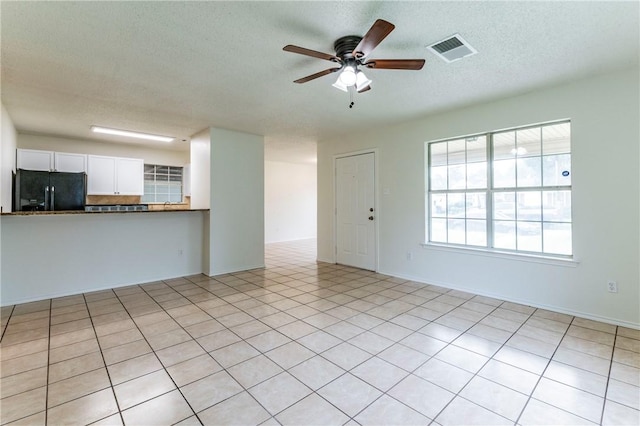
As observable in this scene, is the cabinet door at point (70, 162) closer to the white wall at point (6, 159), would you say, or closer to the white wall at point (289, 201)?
the white wall at point (6, 159)

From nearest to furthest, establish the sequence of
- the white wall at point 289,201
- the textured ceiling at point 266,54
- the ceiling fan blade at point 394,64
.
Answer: the textured ceiling at point 266,54
the ceiling fan blade at point 394,64
the white wall at point 289,201

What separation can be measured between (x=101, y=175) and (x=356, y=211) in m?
5.06

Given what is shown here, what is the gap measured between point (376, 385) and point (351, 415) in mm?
339

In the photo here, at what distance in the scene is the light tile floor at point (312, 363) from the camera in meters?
1.68

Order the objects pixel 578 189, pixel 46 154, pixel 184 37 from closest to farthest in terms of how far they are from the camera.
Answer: pixel 184 37
pixel 578 189
pixel 46 154

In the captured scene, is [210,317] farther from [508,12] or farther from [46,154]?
[46,154]

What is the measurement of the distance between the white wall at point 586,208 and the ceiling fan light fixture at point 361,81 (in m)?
2.05

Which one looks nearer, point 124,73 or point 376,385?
point 376,385

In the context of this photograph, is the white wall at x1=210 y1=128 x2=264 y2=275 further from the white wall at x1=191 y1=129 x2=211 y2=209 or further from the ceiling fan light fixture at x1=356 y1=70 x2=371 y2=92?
the ceiling fan light fixture at x1=356 y1=70 x2=371 y2=92

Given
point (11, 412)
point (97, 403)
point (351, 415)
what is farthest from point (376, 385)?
point (11, 412)

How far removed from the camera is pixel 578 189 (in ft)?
10.0

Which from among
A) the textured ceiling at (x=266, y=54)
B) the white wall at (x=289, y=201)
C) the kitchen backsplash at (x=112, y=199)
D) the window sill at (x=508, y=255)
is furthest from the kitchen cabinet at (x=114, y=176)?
the window sill at (x=508, y=255)

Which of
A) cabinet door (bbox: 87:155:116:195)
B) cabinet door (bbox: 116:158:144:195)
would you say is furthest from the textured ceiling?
cabinet door (bbox: 116:158:144:195)

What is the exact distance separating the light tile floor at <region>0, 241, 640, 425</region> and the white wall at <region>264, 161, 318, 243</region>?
16.9ft
